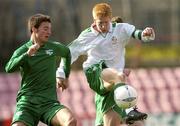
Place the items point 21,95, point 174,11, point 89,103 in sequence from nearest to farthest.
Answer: point 21,95
point 89,103
point 174,11

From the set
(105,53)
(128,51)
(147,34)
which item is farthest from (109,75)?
(128,51)

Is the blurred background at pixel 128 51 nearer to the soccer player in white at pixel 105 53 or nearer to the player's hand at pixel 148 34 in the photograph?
the soccer player in white at pixel 105 53

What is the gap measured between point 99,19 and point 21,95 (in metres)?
1.55

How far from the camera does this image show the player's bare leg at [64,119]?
10516 millimetres

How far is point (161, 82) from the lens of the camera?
2066cm

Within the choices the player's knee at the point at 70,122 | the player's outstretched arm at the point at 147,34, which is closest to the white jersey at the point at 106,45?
the player's outstretched arm at the point at 147,34

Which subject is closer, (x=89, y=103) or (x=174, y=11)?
(x=89, y=103)

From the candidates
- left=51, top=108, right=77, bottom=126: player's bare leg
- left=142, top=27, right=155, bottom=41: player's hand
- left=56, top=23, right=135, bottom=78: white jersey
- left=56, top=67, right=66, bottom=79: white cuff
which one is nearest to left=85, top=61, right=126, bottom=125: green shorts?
left=56, top=23, right=135, bottom=78: white jersey

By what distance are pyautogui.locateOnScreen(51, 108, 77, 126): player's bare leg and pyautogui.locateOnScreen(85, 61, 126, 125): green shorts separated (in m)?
1.14

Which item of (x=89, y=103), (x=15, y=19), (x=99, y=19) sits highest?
(x=99, y=19)

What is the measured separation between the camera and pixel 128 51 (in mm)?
24703

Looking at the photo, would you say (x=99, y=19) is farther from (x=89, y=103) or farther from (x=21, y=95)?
(x=89, y=103)

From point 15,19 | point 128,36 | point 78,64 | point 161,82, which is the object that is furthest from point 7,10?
point 128,36

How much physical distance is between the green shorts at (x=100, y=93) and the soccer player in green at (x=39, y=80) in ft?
2.77
